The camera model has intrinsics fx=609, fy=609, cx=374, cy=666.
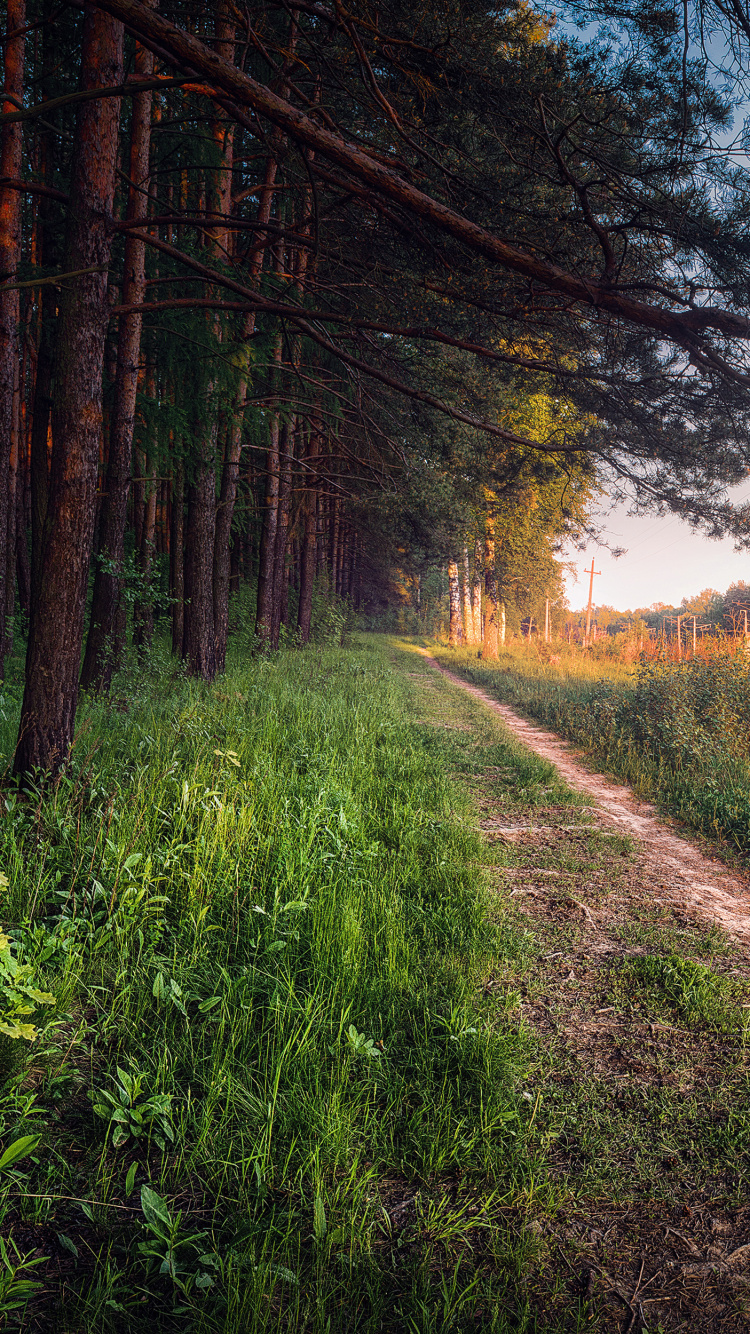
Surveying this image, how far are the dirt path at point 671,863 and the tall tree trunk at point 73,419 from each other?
4.59 meters

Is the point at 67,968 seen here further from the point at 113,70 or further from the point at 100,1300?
the point at 113,70

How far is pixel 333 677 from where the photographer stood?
12.0 meters

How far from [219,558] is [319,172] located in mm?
7201

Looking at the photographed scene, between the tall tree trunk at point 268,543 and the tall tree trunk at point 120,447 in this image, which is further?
the tall tree trunk at point 268,543

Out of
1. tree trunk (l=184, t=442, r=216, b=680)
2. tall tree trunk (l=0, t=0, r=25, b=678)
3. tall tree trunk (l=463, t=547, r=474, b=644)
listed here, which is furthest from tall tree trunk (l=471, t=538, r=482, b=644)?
tall tree trunk (l=0, t=0, r=25, b=678)

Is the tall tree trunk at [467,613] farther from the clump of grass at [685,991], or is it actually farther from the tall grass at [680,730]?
the clump of grass at [685,991]

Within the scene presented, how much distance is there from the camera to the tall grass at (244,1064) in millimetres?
1725

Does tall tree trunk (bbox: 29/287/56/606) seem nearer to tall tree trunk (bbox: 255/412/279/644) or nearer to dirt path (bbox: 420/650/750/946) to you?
tall tree trunk (bbox: 255/412/279/644)

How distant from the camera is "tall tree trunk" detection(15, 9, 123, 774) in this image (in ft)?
13.9

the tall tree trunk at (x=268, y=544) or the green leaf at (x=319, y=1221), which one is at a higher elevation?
the tall tree trunk at (x=268, y=544)

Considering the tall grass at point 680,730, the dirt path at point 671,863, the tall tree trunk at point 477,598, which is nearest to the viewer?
the dirt path at point 671,863

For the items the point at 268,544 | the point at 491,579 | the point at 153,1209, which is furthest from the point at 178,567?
the point at 491,579

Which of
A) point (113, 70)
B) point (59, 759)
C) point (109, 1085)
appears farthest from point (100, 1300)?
point (113, 70)

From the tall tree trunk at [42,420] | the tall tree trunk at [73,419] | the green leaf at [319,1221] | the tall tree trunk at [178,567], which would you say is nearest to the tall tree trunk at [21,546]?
the tall tree trunk at [178,567]
